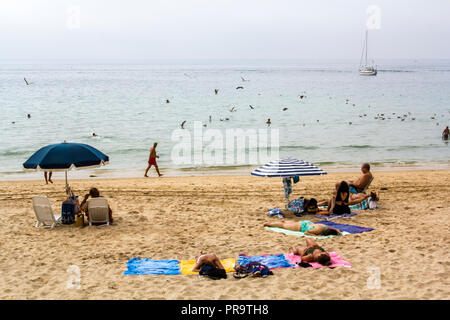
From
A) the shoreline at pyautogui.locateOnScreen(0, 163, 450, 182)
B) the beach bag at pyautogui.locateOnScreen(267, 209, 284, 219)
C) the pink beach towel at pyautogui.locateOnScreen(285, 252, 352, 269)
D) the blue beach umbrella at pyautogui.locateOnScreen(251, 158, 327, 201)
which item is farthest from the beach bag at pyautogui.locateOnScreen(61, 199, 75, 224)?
the shoreline at pyautogui.locateOnScreen(0, 163, 450, 182)

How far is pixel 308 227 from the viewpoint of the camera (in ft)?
30.4

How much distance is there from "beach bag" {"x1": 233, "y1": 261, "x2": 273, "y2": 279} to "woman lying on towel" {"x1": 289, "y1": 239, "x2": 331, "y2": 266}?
0.80m

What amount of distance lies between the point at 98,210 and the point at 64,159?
1299 millimetres

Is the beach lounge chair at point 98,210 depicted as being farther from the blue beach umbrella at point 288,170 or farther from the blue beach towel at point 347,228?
the blue beach towel at point 347,228

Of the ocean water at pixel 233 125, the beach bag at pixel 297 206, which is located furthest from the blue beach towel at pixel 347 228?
the ocean water at pixel 233 125

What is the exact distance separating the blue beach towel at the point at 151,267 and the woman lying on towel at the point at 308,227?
271cm

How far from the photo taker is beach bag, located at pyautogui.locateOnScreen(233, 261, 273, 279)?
22.9 ft

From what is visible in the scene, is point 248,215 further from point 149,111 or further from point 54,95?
point 54,95

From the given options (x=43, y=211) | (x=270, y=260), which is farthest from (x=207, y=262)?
(x=43, y=211)

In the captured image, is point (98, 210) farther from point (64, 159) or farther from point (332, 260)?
point (332, 260)

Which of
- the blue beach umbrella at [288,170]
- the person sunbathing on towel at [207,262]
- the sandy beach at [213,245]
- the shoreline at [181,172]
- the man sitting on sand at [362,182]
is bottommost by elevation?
the shoreline at [181,172]

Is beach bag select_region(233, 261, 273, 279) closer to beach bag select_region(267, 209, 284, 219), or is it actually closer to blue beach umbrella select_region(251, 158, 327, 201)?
blue beach umbrella select_region(251, 158, 327, 201)

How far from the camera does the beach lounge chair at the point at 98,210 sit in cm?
979

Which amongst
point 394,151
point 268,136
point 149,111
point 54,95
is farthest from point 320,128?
point 54,95
